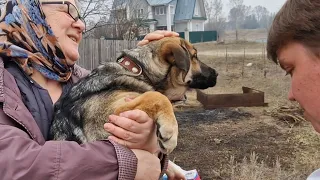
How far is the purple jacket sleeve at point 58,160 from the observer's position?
182 centimetres

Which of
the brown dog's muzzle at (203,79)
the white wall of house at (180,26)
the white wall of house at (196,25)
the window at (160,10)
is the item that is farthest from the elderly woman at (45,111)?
the white wall of house at (196,25)

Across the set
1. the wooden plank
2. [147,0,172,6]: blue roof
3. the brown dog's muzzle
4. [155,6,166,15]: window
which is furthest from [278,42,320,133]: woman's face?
[155,6,166,15]: window

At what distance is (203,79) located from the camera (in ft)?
12.9

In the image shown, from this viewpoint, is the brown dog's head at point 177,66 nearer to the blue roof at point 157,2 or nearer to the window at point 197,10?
the blue roof at point 157,2

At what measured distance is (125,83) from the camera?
9.41 ft

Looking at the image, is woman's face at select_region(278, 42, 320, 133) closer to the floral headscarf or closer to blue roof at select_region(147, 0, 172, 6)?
the floral headscarf

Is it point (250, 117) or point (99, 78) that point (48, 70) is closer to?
point (99, 78)

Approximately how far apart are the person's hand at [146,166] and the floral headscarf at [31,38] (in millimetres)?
875

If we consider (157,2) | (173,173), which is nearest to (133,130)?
(173,173)

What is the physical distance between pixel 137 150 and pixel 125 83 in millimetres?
802

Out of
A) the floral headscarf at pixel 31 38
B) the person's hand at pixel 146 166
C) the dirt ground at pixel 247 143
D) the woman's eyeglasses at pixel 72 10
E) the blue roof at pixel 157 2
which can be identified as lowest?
the dirt ground at pixel 247 143

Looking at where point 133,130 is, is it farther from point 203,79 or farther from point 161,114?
point 203,79

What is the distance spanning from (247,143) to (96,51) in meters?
8.56

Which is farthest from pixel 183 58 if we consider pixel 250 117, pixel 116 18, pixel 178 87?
pixel 116 18
